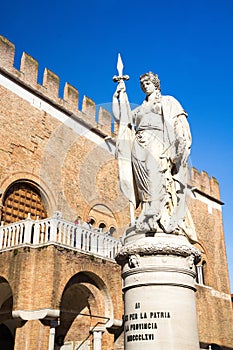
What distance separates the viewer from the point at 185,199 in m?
4.59

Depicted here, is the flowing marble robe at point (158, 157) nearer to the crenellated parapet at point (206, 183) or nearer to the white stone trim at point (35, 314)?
the white stone trim at point (35, 314)

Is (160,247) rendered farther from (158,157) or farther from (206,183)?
(206,183)

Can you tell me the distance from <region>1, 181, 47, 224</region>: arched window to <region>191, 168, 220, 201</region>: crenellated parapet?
10819 millimetres

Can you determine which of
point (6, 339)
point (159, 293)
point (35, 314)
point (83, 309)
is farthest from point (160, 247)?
point (6, 339)

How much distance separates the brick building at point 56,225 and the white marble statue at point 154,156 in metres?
2.26

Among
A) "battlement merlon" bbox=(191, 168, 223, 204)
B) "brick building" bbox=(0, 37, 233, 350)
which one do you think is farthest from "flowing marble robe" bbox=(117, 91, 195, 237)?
"battlement merlon" bbox=(191, 168, 223, 204)

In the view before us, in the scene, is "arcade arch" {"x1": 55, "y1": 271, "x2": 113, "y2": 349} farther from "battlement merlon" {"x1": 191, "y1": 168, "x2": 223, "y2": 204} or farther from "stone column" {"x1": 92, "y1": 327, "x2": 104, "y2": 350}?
"battlement merlon" {"x1": 191, "y1": 168, "x2": 223, "y2": 204}

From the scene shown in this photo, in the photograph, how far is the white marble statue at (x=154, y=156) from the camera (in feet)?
14.5

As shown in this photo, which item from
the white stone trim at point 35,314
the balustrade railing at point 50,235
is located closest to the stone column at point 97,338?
the balustrade railing at point 50,235

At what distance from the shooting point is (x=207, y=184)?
79.7ft

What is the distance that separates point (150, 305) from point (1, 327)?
36.4 ft

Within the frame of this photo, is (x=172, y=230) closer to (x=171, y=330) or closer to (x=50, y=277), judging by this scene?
(x=171, y=330)

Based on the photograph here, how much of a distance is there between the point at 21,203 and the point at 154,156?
32.4ft

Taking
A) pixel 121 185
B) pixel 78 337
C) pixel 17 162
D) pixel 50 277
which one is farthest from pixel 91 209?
pixel 121 185
